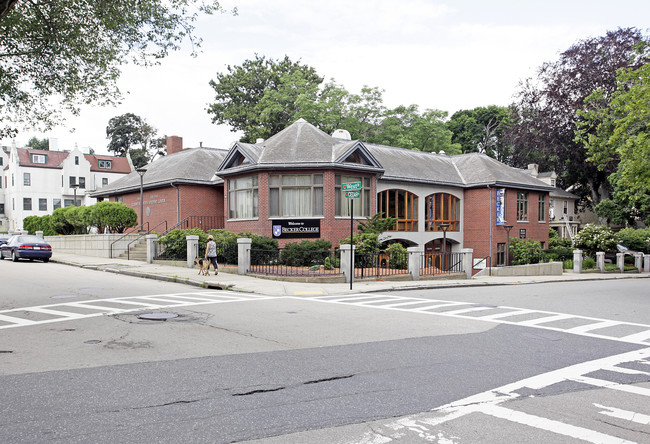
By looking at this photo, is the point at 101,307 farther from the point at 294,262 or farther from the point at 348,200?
the point at 348,200

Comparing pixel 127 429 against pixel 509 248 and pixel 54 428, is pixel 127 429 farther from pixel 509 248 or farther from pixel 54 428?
pixel 509 248

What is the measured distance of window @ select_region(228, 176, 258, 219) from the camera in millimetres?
28438

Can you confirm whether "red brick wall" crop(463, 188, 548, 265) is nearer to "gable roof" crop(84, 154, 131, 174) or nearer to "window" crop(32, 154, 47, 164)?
"gable roof" crop(84, 154, 131, 174)

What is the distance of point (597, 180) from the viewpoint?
175ft

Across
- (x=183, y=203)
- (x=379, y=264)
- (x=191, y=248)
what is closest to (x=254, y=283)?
(x=379, y=264)

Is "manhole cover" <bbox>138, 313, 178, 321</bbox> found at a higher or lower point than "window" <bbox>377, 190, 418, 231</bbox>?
lower

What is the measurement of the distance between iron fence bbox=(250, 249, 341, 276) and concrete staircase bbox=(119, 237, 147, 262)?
8.50 meters

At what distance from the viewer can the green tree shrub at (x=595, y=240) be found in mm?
39312

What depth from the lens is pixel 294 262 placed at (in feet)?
75.5

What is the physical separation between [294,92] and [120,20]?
1350 inches

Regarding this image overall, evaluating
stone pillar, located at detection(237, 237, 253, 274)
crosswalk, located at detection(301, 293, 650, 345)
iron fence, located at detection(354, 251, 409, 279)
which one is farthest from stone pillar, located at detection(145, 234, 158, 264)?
crosswalk, located at detection(301, 293, 650, 345)

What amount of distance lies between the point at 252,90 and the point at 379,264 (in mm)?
35289

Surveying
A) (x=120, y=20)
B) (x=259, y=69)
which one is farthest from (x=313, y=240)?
(x=259, y=69)

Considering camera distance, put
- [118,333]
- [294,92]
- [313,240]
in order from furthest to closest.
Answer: [294,92]
[313,240]
[118,333]
